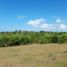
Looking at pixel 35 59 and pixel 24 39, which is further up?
pixel 24 39

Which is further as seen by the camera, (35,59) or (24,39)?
(24,39)

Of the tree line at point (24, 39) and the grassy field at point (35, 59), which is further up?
the tree line at point (24, 39)

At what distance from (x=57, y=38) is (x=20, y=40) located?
8.89m

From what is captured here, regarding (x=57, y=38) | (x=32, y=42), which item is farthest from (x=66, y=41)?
(x=32, y=42)

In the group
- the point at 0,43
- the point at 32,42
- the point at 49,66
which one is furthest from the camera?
the point at 32,42

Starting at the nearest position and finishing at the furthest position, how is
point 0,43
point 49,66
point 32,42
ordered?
point 49,66, point 0,43, point 32,42

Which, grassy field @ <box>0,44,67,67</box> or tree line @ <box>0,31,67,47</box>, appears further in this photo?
tree line @ <box>0,31,67,47</box>

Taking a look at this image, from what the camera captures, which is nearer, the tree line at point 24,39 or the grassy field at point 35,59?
the grassy field at point 35,59

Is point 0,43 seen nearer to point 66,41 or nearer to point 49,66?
point 66,41

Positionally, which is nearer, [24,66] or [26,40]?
[24,66]

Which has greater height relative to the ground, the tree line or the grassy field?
the tree line

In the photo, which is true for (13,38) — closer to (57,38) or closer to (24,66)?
(57,38)

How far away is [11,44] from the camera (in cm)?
4719

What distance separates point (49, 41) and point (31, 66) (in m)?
30.7
